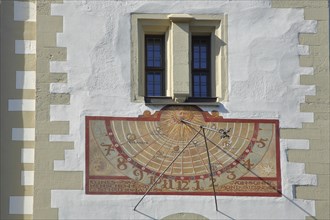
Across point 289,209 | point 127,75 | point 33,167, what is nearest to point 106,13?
point 127,75

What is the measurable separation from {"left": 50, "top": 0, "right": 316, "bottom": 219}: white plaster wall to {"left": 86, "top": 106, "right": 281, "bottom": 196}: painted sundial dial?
11cm

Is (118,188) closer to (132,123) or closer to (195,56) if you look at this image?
(132,123)

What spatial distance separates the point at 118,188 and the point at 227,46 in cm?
227

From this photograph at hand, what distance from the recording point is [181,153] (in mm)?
16844

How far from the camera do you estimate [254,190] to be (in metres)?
16.8

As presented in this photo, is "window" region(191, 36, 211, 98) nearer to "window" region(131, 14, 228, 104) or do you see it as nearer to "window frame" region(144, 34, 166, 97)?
"window" region(131, 14, 228, 104)

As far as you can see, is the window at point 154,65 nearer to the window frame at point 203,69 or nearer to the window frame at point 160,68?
the window frame at point 160,68

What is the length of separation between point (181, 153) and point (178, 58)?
120 centimetres

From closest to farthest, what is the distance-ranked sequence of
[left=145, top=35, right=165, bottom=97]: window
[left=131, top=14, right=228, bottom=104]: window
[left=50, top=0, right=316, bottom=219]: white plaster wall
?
1. [left=50, top=0, right=316, bottom=219]: white plaster wall
2. [left=131, top=14, right=228, bottom=104]: window
3. [left=145, top=35, right=165, bottom=97]: window

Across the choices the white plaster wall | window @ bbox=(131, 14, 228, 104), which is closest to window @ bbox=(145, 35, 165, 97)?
window @ bbox=(131, 14, 228, 104)

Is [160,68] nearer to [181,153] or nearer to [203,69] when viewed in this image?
[203,69]

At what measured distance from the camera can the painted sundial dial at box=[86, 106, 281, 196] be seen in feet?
54.7

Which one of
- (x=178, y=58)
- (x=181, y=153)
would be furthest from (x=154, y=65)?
(x=181, y=153)

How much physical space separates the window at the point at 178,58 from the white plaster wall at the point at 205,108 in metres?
0.10
